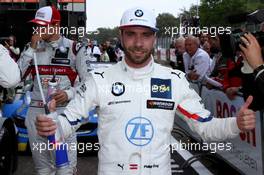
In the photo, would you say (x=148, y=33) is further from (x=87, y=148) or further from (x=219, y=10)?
(x=219, y=10)

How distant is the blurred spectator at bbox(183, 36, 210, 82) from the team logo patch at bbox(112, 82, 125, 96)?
534cm

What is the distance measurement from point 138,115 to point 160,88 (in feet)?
0.76

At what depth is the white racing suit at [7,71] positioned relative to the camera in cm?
324

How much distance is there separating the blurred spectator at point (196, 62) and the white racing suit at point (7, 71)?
5247mm

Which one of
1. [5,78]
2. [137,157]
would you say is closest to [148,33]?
[137,157]

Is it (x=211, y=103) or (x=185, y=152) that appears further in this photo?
(x=185, y=152)

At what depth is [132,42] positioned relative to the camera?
295 centimetres

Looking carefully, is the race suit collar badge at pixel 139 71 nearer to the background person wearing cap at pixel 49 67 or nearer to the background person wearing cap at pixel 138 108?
the background person wearing cap at pixel 138 108

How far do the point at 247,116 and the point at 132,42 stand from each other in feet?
2.79

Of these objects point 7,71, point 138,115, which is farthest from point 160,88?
point 7,71

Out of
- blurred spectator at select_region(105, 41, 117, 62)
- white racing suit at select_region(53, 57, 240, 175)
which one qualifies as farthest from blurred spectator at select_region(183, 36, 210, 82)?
blurred spectator at select_region(105, 41, 117, 62)

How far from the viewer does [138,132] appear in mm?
2865

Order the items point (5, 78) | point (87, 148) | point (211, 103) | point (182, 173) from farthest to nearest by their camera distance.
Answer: point (87, 148) → point (211, 103) → point (182, 173) → point (5, 78)

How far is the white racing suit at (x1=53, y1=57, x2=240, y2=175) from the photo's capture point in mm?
2873
